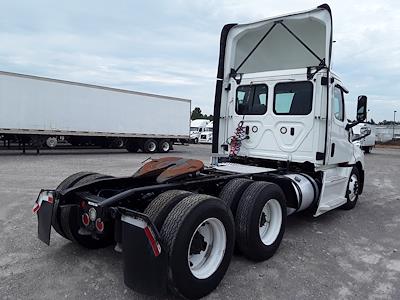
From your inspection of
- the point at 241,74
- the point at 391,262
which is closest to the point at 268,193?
the point at 391,262

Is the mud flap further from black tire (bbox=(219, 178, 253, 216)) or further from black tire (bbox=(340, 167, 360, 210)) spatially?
black tire (bbox=(340, 167, 360, 210))

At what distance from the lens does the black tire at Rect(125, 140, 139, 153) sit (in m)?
21.9

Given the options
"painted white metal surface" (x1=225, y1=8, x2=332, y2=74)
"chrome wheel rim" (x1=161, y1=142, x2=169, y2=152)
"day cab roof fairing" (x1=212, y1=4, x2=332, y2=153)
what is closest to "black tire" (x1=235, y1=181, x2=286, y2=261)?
"day cab roof fairing" (x1=212, y1=4, x2=332, y2=153)

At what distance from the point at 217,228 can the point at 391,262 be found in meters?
2.43

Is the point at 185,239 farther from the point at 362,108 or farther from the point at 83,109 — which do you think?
the point at 83,109

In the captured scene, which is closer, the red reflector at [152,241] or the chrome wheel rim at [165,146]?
the red reflector at [152,241]

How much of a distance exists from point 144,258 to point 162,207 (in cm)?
50

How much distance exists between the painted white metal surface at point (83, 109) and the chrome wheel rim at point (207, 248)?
15212 millimetres

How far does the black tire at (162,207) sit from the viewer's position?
315 cm

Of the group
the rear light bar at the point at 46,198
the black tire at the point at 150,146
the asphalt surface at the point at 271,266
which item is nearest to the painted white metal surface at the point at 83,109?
the black tire at the point at 150,146

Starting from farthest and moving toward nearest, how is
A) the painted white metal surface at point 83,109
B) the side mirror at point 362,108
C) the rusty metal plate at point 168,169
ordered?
the painted white metal surface at point 83,109, the side mirror at point 362,108, the rusty metal plate at point 168,169

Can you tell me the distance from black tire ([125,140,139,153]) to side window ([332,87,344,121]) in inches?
657

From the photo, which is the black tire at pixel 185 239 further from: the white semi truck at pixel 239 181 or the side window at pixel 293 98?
the side window at pixel 293 98

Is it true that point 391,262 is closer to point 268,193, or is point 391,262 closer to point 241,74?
point 268,193
